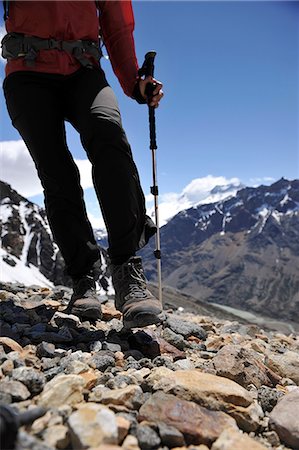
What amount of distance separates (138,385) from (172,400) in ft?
1.36

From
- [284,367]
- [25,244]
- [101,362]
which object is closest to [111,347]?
[101,362]

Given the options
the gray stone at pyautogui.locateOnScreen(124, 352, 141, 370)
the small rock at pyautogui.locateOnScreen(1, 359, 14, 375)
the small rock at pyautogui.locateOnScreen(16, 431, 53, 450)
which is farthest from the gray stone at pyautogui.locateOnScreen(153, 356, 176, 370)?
the small rock at pyautogui.locateOnScreen(16, 431, 53, 450)

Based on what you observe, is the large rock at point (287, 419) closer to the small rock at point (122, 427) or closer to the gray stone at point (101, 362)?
the small rock at point (122, 427)

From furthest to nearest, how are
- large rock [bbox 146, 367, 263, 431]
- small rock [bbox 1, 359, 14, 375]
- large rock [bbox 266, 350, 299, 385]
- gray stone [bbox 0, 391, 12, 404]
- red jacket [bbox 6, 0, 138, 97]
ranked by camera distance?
large rock [bbox 266, 350, 299, 385], red jacket [bbox 6, 0, 138, 97], small rock [bbox 1, 359, 14, 375], large rock [bbox 146, 367, 263, 431], gray stone [bbox 0, 391, 12, 404]

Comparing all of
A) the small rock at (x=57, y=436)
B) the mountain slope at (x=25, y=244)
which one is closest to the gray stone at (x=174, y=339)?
the small rock at (x=57, y=436)

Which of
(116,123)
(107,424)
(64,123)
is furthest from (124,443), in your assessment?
(64,123)

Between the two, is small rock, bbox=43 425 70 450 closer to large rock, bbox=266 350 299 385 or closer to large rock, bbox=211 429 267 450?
large rock, bbox=211 429 267 450

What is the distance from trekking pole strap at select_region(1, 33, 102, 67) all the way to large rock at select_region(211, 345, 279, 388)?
3200 millimetres

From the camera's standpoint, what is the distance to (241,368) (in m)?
3.47

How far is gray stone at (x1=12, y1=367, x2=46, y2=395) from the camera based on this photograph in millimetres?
2531

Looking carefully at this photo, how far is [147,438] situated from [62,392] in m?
0.62

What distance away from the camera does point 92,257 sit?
14.4 ft

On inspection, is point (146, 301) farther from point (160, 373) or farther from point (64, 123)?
point (64, 123)

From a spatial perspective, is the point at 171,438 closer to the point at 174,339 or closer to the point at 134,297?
the point at 134,297
